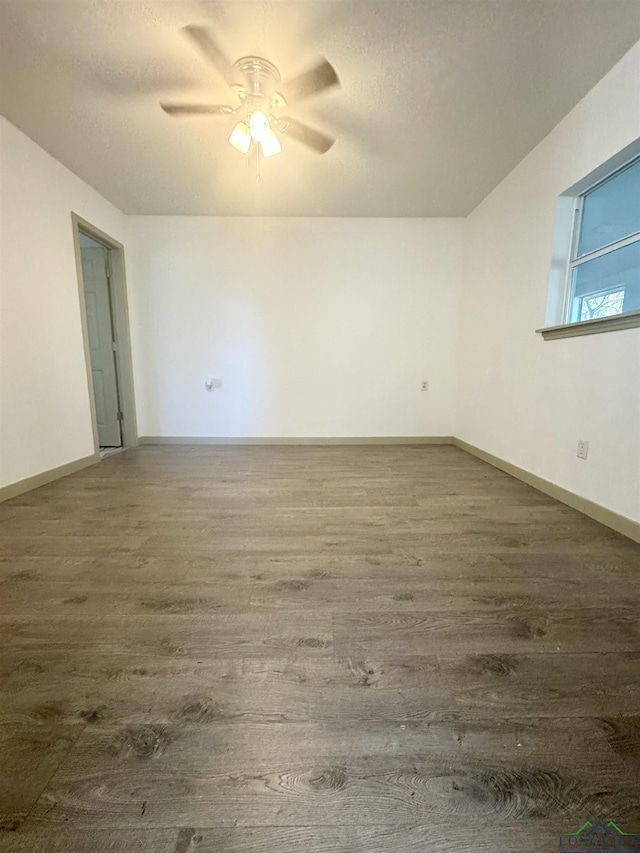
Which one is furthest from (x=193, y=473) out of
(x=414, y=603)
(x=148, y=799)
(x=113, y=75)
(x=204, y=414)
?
(x=113, y=75)

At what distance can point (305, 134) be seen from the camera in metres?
2.13

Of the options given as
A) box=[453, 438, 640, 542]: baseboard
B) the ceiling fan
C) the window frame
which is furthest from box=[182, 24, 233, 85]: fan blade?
box=[453, 438, 640, 542]: baseboard

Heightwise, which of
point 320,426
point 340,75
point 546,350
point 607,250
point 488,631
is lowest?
point 488,631

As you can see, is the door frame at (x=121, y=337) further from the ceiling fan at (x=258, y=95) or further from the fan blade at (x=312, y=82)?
the fan blade at (x=312, y=82)

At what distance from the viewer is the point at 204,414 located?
156 inches

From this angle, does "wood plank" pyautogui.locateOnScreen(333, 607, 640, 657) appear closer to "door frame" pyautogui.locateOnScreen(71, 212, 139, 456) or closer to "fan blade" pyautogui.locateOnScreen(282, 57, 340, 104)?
"fan blade" pyautogui.locateOnScreen(282, 57, 340, 104)

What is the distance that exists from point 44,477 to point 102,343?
1740 millimetres

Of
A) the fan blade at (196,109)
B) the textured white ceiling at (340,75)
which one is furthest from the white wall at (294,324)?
the fan blade at (196,109)

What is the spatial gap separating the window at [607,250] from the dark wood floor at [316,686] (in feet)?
4.46

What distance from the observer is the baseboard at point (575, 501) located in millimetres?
1736

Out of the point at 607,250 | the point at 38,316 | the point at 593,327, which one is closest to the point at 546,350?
the point at 593,327

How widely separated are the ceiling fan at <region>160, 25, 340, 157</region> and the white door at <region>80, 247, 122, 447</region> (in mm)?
2181

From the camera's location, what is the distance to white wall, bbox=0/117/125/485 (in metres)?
2.28

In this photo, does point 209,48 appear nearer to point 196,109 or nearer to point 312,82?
point 196,109
